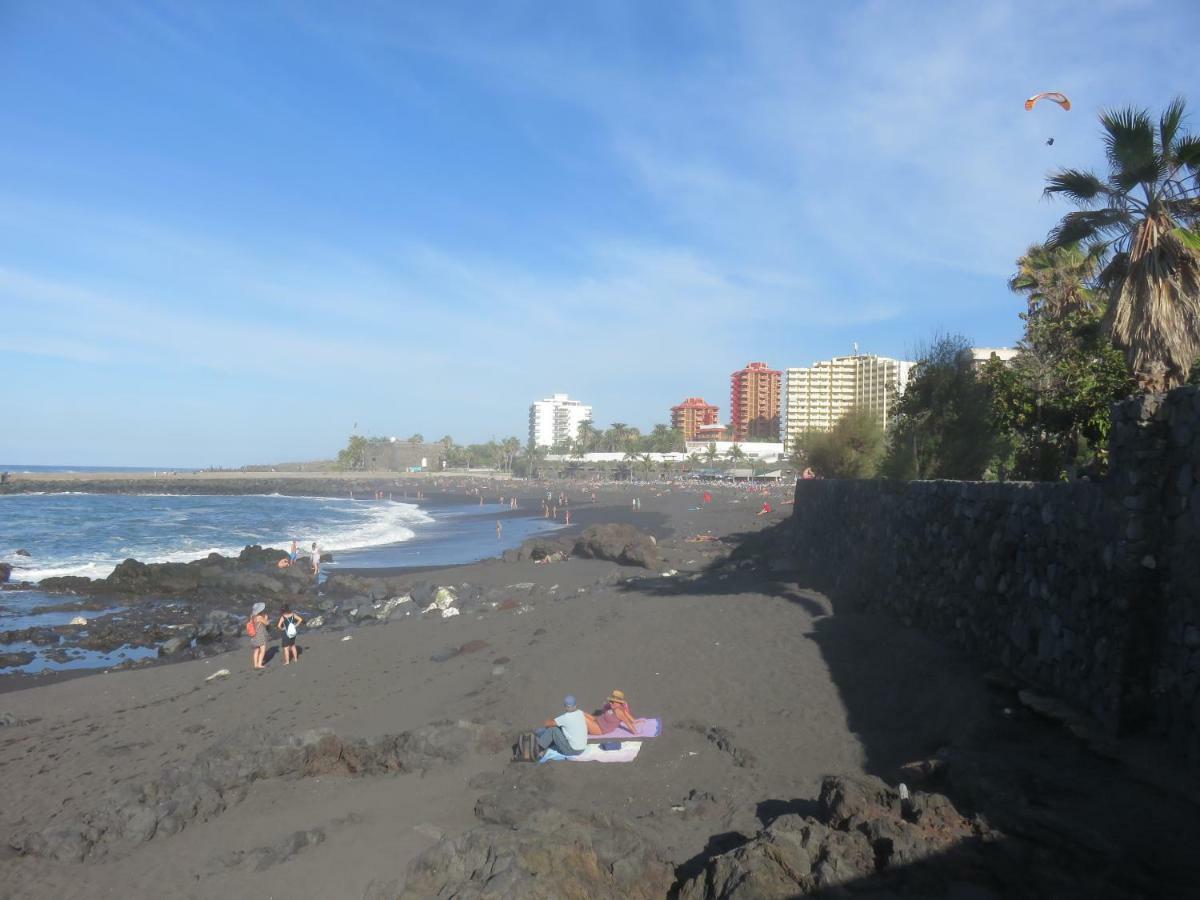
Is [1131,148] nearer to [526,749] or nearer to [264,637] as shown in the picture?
[526,749]

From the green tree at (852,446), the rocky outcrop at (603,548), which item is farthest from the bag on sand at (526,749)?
the green tree at (852,446)

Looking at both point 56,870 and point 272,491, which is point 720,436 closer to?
point 272,491

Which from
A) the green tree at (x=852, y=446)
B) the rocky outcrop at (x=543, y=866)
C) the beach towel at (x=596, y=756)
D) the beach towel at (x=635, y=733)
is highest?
the green tree at (x=852, y=446)

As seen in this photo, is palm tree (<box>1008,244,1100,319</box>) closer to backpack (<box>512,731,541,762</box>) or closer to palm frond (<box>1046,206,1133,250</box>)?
palm frond (<box>1046,206,1133,250</box>)

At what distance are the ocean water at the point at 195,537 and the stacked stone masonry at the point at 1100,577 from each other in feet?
50.2

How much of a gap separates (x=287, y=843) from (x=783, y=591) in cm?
975

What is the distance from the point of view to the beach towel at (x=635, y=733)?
8.08m

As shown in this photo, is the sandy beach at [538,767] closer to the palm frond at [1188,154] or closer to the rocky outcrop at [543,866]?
the rocky outcrop at [543,866]

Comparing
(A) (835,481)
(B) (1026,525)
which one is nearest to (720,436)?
(A) (835,481)

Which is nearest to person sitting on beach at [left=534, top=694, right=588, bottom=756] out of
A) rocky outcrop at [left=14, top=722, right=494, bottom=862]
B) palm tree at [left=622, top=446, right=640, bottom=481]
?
rocky outcrop at [left=14, top=722, right=494, bottom=862]

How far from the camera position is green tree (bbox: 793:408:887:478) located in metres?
27.6

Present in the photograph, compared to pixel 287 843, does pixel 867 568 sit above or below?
above

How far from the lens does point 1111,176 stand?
8.74 metres

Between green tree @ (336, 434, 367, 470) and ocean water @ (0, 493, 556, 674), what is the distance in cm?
9957
